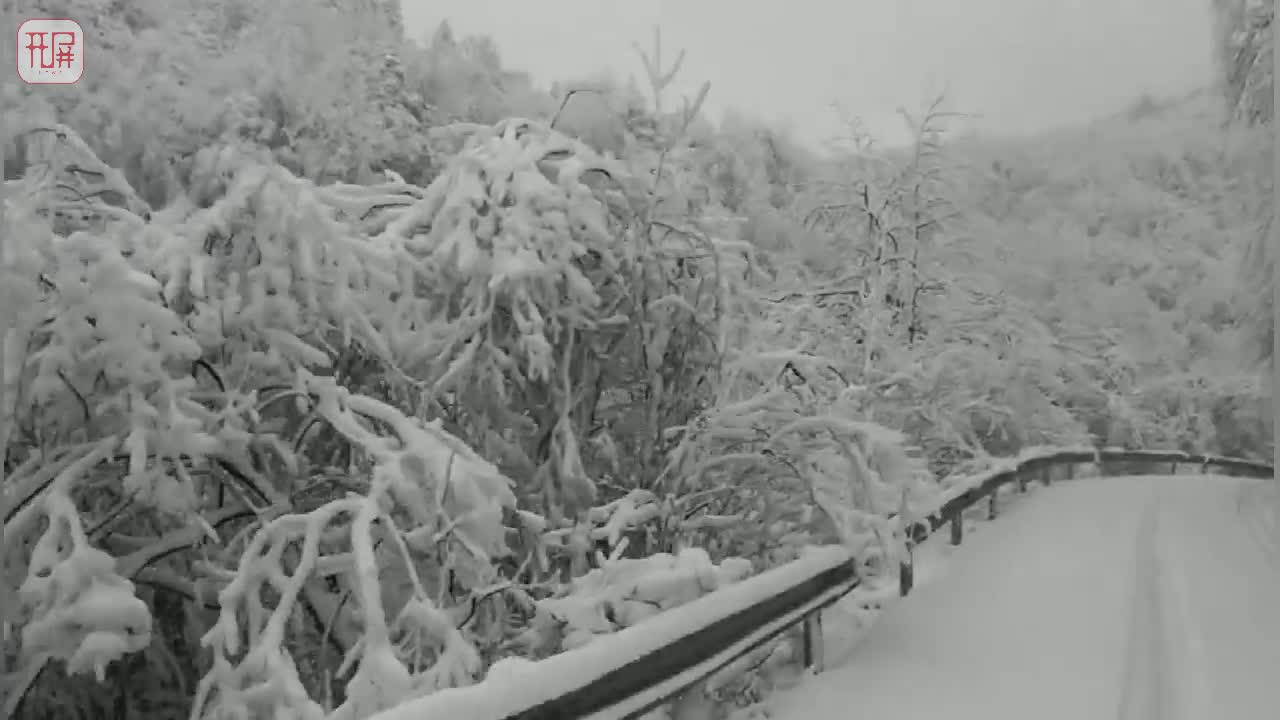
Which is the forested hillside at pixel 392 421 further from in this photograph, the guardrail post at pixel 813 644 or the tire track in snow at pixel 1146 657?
the tire track in snow at pixel 1146 657

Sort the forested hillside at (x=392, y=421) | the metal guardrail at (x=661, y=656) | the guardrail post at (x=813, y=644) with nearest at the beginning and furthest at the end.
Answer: the metal guardrail at (x=661, y=656)
the forested hillside at (x=392, y=421)
the guardrail post at (x=813, y=644)

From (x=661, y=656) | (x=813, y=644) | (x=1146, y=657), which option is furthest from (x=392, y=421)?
(x=1146, y=657)

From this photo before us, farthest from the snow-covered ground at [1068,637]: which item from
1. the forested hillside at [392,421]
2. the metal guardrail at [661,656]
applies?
the forested hillside at [392,421]

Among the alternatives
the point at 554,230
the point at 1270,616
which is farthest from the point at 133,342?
the point at 1270,616

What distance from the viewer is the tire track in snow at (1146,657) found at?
6.50 meters

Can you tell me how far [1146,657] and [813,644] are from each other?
7.82 ft

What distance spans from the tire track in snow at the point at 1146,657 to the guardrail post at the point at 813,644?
6.10ft

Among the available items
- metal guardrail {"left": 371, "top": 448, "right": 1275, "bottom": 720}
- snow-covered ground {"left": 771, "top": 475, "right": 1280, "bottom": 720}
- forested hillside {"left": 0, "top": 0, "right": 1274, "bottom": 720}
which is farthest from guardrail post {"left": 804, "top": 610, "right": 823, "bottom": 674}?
forested hillside {"left": 0, "top": 0, "right": 1274, "bottom": 720}

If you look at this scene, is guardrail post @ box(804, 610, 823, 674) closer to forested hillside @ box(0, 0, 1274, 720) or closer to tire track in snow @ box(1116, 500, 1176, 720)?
forested hillside @ box(0, 0, 1274, 720)

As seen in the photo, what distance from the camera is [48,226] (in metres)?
5.57

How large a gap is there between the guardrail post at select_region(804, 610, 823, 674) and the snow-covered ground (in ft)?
0.36

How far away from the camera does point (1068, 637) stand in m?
8.31

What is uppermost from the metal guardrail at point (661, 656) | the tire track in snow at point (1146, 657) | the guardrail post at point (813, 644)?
the metal guardrail at point (661, 656)

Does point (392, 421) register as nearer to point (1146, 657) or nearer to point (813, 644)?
point (813, 644)
